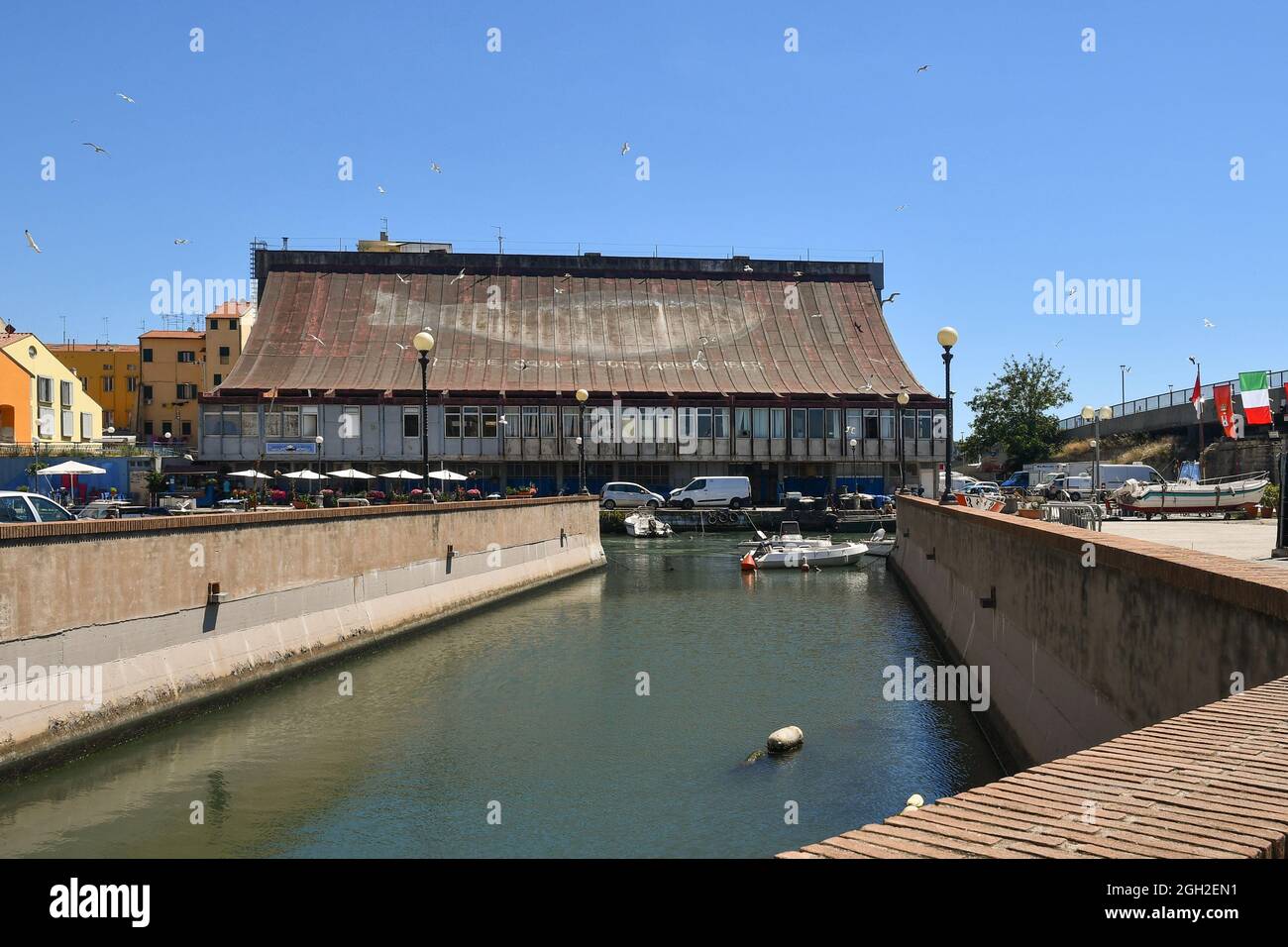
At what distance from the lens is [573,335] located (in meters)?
99.7

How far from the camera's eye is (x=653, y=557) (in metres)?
59.8

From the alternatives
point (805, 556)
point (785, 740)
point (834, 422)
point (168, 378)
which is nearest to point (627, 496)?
point (834, 422)

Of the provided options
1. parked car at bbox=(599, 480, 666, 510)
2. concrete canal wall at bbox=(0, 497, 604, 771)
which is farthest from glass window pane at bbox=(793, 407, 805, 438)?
concrete canal wall at bbox=(0, 497, 604, 771)

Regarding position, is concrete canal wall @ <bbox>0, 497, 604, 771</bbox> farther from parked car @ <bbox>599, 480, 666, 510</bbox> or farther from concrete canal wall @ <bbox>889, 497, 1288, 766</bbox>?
parked car @ <bbox>599, 480, 666, 510</bbox>

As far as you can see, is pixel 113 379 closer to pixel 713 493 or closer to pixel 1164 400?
pixel 713 493

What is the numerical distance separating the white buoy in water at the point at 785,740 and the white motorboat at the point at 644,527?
5441 centimetres

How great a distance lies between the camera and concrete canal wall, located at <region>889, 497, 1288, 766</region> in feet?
30.4

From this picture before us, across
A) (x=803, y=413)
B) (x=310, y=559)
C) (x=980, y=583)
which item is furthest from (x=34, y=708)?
(x=803, y=413)

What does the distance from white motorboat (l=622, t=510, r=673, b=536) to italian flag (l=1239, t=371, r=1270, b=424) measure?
34707 millimetres

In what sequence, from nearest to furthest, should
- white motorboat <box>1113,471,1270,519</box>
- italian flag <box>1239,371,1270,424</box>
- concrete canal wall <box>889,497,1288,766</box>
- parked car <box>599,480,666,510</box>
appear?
concrete canal wall <box>889,497,1288,766</box>, white motorboat <box>1113,471,1270,519</box>, italian flag <box>1239,371,1270,424</box>, parked car <box>599,480,666,510</box>

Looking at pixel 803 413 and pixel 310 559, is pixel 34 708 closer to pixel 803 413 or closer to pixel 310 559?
pixel 310 559

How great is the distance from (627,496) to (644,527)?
9455mm

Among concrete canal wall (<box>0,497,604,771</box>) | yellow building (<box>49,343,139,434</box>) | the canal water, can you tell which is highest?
yellow building (<box>49,343,139,434</box>)
